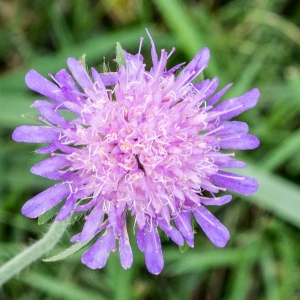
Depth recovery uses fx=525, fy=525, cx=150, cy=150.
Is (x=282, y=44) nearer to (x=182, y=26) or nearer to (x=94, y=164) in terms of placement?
(x=182, y=26)

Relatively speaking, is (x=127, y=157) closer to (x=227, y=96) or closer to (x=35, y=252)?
(x=35, y=252)

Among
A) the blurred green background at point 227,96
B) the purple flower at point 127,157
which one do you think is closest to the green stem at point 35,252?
the purple flower at point 127,157

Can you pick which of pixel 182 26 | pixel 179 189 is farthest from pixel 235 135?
pixel 182 26

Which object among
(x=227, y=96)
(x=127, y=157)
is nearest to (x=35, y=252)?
(x=127, y=157)

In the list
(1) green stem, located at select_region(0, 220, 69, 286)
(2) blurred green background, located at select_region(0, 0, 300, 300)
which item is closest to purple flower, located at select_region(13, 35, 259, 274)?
(1) green stem, located at select_region(0, 220, 69, 286)

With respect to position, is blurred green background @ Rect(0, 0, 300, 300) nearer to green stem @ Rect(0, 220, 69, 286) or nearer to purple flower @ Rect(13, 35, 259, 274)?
green stem @ Rect(0, 220, 69, 286)

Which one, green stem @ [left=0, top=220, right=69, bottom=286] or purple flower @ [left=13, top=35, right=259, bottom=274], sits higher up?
purple flower @ [left=13, top=35, right=259, bottom=274]
